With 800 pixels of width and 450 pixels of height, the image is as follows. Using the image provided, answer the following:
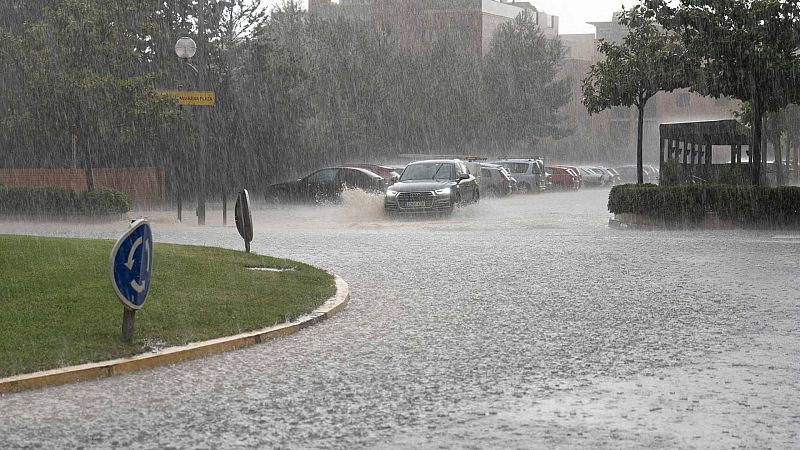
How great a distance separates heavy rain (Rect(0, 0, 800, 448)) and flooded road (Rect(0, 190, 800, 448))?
0.10 ft

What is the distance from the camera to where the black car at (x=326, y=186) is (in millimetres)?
38500

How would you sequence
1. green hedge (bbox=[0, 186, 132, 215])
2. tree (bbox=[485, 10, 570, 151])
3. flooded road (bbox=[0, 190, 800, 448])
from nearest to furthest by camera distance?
flooded road (bbox=[0, 190, 800, 448]) < green hedge (bbox=[0, 186, 132, 215]) < tree (bbox=[485, 10, 570, 151])

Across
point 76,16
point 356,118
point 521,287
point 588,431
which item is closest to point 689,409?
point 588,431

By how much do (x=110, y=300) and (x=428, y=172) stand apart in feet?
69.8

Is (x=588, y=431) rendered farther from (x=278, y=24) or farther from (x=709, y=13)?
(x=278, y=24)

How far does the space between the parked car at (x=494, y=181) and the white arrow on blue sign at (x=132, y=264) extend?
36.2 metres

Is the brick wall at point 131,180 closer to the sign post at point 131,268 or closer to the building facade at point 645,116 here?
the sign post at point 131,268

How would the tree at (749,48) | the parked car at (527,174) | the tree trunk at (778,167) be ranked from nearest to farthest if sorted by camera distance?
the tree at (749,48), the tree trunk at (778,167), the parked car at (527,174)

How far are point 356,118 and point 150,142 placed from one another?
56.8 ft

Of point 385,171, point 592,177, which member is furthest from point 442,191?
point 592,177

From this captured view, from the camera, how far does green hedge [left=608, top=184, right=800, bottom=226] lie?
24.2 metres

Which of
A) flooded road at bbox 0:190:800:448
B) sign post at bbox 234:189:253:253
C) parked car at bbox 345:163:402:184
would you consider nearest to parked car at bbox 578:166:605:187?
parked car at bbox 345:163:402:184

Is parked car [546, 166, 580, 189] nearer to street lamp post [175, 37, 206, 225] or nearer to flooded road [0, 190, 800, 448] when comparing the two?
street lamp post [175, 37, 206, 225]

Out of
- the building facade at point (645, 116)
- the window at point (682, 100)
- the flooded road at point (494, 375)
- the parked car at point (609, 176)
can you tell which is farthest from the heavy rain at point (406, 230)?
the window at point (682, 100)
